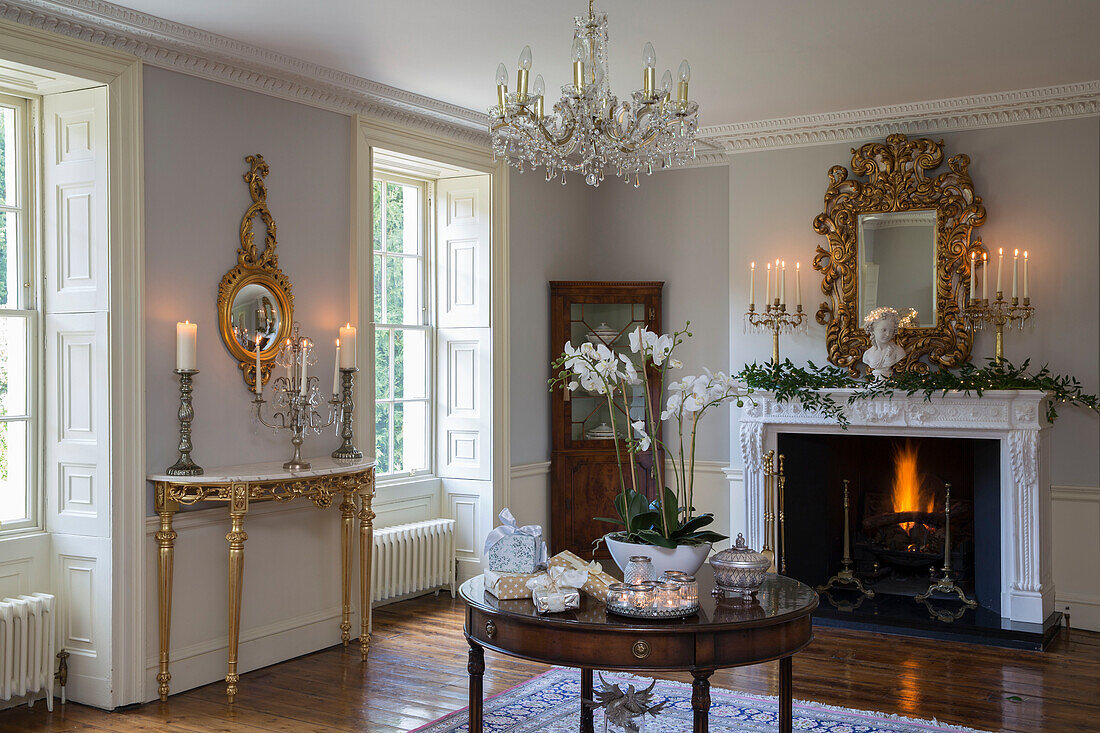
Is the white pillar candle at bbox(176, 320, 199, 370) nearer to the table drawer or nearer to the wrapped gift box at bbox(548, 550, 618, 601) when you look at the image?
the wrapped gift box at bbox(548, 550, 618, 601)

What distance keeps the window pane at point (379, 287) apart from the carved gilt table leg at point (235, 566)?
6.86ft

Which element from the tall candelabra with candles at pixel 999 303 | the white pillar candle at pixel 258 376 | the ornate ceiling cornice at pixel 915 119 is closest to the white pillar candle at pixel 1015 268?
the tall candelabra with candles at pixel 999 303

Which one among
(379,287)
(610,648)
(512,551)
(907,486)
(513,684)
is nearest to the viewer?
(610,648)

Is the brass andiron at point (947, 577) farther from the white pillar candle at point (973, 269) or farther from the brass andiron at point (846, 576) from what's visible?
the white pillar candle at point (973, 269)

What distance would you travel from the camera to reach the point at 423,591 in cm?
663

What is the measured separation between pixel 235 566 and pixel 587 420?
3100 mm

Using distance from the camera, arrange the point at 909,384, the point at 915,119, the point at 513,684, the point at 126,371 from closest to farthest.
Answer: the point at 126,371, the point at 513,684, the point at 909,384, the point at 915,119

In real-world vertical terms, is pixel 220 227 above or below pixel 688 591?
above

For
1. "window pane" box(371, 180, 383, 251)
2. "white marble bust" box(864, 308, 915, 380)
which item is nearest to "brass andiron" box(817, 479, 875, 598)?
"white marble bust" box(864, 308, 915, 380)

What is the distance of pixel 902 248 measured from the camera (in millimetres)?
6191

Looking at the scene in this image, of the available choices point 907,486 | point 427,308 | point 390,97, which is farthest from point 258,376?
point 907,486

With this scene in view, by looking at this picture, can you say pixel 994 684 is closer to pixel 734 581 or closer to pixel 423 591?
pixel 734 581

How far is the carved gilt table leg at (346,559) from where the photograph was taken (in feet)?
17.7

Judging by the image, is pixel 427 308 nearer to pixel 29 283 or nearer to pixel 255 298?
pixel 255 298
